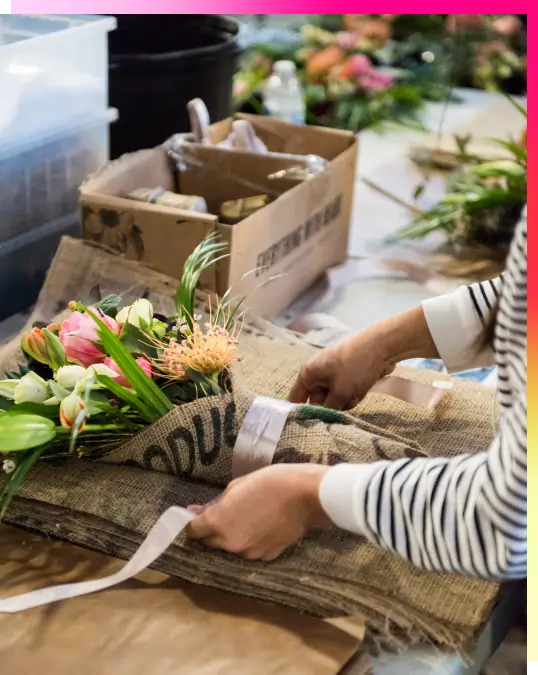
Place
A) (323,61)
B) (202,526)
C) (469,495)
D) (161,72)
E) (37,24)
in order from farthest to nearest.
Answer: (323,61)
(161,72)
(37,24)
(202,526)
(469,495)

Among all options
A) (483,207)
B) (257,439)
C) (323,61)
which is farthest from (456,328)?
(323,61)

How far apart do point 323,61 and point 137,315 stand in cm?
97

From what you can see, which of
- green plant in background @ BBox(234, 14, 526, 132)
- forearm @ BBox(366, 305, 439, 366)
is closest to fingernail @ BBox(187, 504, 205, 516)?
forearm @ BBox(366, 305, 439, 366)

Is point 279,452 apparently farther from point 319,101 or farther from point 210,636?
point 319,101

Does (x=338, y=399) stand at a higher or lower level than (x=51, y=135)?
lower

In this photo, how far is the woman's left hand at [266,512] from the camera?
2.12 feet

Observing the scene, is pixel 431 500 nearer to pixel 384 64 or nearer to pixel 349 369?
pixel 349 369

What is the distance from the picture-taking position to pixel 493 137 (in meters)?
1.59

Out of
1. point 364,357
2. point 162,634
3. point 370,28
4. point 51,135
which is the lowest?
point 162,634

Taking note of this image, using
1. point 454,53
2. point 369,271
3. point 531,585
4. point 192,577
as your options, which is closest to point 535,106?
point 531,585

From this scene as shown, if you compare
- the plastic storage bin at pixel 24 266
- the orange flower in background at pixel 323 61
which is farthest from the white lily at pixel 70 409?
the orange flower in background at pixel 323 61

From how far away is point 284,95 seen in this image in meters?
1.54

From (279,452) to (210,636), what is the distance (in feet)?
0.50

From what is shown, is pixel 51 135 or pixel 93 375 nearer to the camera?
pixel 93 375
